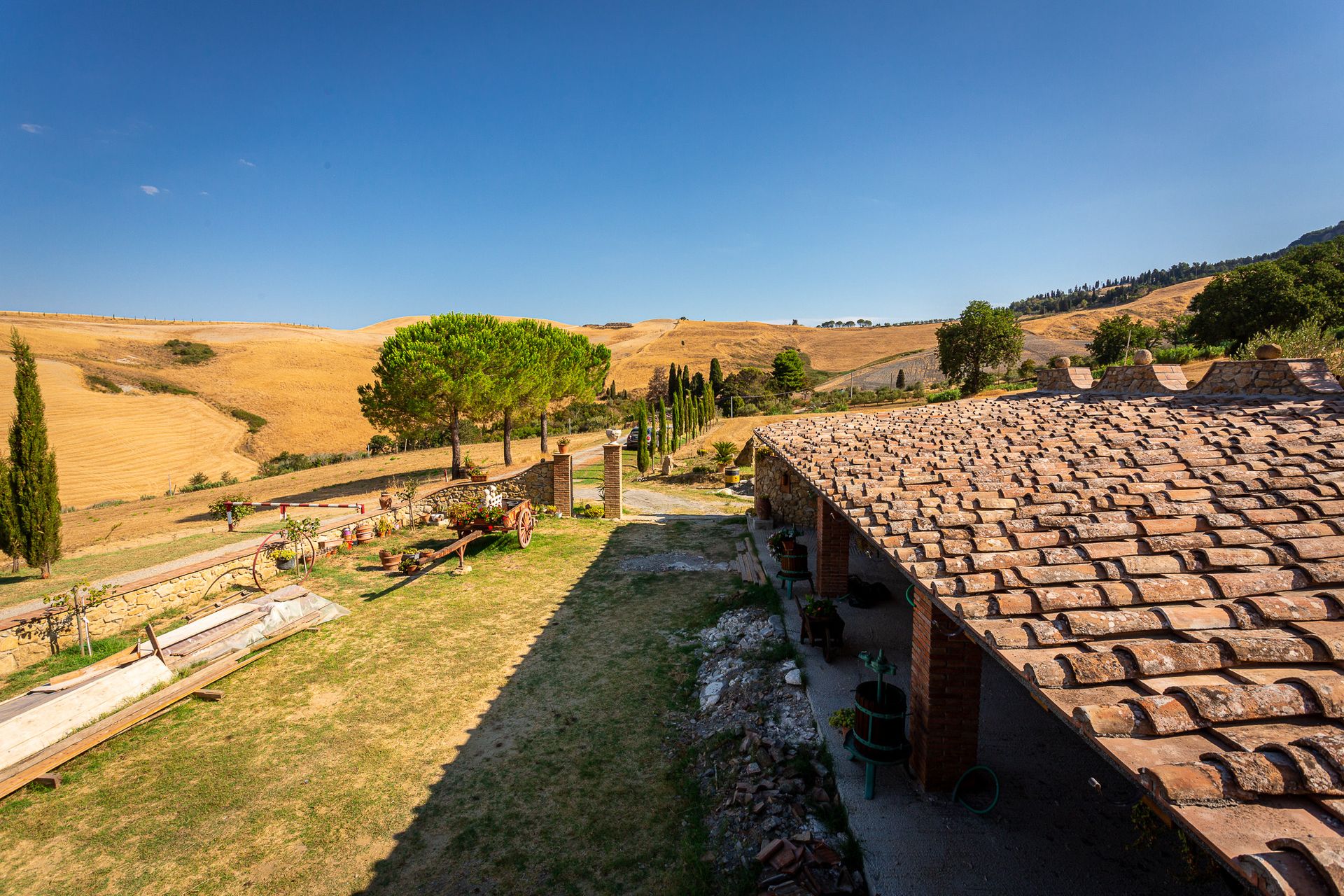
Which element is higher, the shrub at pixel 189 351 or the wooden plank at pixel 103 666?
the shrub at pixel 189 351

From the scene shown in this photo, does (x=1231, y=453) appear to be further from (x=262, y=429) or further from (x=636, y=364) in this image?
(x=636, y=364)

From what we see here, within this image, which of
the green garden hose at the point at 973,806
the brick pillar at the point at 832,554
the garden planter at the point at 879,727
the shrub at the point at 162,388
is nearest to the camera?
the green garden hose at the point at 973,806

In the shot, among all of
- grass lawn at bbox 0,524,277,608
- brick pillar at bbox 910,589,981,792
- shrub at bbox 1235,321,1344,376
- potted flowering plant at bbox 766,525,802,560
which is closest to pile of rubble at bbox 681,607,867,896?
brick pillar at bbox 910,589,981,792

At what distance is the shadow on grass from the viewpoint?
470 cm

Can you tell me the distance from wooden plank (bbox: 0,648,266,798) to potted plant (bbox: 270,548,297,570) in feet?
13.3

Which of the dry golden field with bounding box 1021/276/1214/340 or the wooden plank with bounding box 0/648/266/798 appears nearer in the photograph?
the wooden plank with bounding box 0/648/266/798

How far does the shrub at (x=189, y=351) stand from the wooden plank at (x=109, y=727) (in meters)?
68.3

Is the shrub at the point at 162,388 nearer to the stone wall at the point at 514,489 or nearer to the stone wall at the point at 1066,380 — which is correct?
the stone wall at the point at 514,489

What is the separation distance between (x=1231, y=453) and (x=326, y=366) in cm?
7706

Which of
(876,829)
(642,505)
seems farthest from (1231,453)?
(642,505)

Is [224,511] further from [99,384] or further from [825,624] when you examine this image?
[99,384]

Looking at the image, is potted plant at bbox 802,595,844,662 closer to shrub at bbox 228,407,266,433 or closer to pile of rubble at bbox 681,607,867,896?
pile of rubble at bbox 681,607,867,896

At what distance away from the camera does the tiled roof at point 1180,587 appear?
1.67 m

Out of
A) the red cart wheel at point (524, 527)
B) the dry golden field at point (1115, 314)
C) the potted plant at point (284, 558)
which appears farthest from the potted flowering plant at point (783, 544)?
the dry golden field at point (1115, 314)
